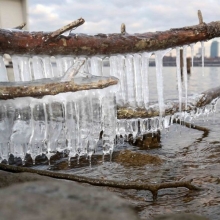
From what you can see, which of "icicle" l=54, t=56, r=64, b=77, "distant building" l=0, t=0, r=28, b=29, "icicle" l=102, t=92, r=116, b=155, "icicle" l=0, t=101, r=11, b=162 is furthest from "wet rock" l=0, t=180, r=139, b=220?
"distant building" l=0, t=0, r=28, b=29

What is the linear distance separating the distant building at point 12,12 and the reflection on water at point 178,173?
395 inches

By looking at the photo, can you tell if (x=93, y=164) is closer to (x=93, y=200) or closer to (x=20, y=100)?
(x=20, y=100)

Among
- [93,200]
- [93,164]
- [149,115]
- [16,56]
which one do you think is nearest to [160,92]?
[149,115]

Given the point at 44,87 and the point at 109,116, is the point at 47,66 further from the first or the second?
the point at 44,87

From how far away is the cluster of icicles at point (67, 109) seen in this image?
6.16 meters

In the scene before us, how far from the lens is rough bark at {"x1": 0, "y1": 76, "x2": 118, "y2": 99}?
5242 millimetres

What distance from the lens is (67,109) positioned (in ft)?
21.3

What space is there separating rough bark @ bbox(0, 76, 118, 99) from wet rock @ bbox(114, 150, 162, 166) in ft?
8.21

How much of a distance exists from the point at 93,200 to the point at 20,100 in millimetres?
4201

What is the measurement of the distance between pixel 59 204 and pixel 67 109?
4850 mm

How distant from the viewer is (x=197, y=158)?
8234mm

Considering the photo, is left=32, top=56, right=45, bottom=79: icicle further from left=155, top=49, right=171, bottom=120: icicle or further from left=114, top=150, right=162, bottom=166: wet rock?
left=114, top=150, right=162, bottom=166: wet rock

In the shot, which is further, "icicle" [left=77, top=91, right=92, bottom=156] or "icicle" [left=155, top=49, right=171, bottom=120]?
"icicle" [left=155, top=49, right=171, bottom=120]

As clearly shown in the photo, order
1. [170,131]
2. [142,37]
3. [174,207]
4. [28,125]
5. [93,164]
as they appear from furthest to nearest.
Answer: [170,131] < [93,164] < [142,37] < [28,125] < [174,207]
